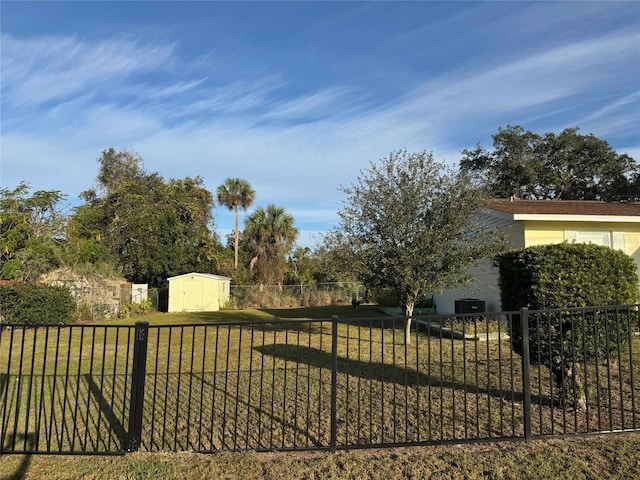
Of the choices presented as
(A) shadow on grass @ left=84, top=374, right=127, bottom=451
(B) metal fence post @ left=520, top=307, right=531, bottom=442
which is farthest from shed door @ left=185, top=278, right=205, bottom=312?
(B) metal fence post @ left=520, top=307, right=531, bottom=442

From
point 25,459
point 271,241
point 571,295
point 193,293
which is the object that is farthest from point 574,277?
point 271,241

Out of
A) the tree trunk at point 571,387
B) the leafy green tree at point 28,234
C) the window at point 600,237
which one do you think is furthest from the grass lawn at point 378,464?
the leafy green tree at point 28,234

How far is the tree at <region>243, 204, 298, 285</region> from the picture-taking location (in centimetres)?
3004

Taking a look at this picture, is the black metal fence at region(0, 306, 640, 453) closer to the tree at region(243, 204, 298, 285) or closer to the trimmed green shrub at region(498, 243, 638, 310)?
the trimmed green shrub at region(498, 243, 638, 310)

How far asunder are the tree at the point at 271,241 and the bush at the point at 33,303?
15.2 metres

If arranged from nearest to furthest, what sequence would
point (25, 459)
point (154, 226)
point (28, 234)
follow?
1. point (25, 459)
2. point (28, 234)
3. point (154, 226)

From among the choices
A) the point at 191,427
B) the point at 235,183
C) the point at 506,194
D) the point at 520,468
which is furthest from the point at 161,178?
the point at 520,468

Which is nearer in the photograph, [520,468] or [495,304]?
[520,468]

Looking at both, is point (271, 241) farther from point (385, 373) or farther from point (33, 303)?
point (385, 373)

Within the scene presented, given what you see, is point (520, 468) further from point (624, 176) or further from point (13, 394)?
point (624, 176)

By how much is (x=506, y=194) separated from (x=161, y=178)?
2573 centimetres

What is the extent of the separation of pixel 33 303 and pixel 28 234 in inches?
241

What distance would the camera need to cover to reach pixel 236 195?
32.8m

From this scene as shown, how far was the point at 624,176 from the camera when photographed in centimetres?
3191
